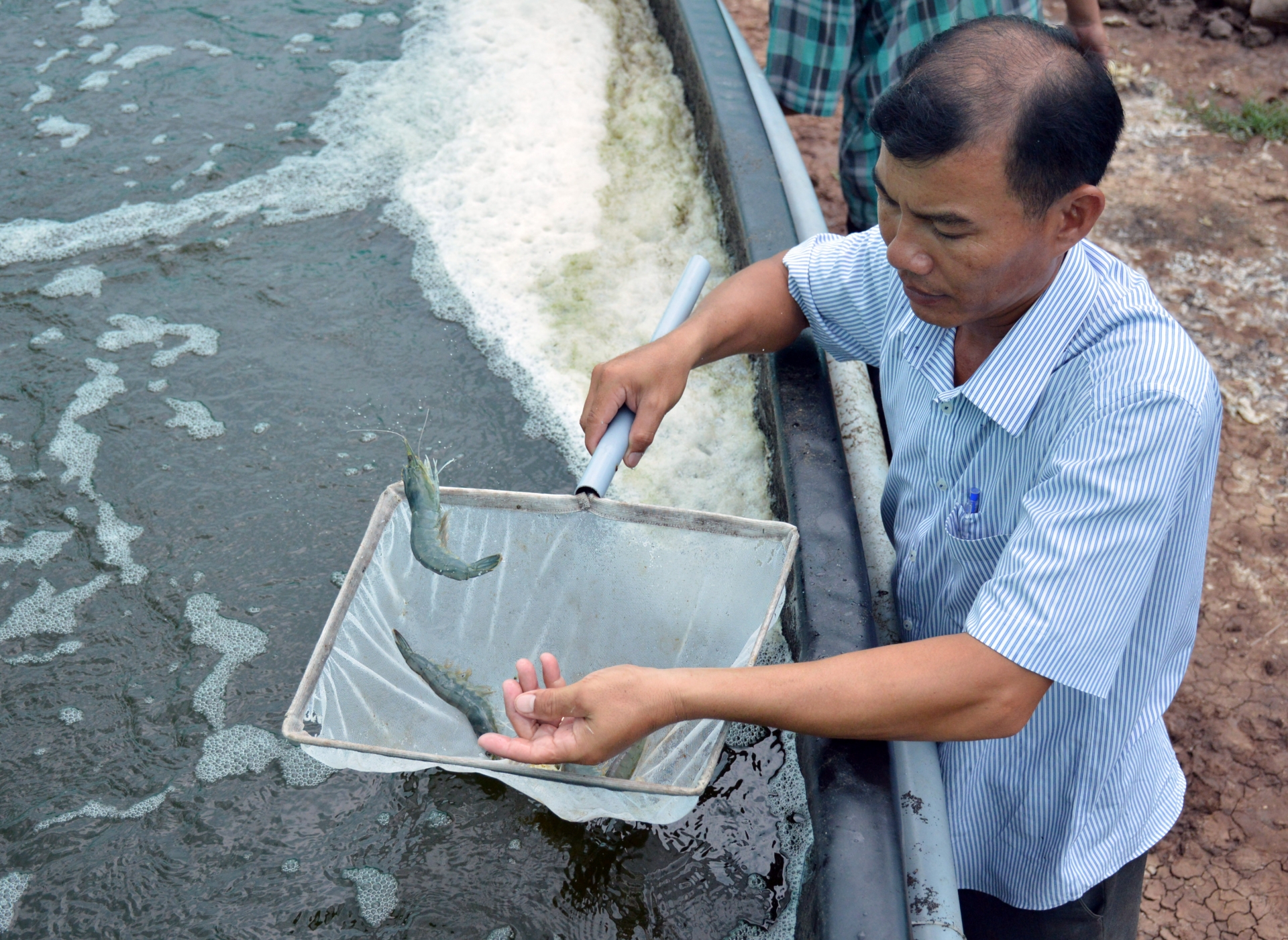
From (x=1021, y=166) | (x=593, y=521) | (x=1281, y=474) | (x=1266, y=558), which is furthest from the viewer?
(x=1281, y=474)

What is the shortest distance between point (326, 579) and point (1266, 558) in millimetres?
2940

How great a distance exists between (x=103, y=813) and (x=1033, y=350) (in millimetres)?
2138

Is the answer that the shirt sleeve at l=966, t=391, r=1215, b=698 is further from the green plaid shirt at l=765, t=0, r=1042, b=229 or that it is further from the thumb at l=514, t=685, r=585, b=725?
the green plaid shirt at l=765, t=0, r=1042, b=229

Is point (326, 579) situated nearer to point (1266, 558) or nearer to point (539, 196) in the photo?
point (539, 196)

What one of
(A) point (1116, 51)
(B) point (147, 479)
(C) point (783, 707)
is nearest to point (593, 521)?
(C) point (783, 707)

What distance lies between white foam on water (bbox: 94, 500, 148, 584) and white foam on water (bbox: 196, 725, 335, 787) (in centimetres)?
60

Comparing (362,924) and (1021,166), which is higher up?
(1021,166)

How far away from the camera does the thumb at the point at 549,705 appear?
1551 millimetres

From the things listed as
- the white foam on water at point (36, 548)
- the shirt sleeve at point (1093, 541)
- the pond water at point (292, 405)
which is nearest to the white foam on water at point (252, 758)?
the pond water at point (292, 405)

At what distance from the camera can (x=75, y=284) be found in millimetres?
3629

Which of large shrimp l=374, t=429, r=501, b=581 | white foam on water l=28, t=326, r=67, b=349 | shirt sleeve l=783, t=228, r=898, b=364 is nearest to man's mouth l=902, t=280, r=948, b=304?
shirt sleeve l=783, t=228, r=898, b=364

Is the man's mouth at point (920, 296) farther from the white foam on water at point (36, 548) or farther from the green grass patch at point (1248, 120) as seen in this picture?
the green grass patch at point (1248, 120)

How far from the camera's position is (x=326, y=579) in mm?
2754

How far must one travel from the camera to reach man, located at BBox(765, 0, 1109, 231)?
3.08 metres
